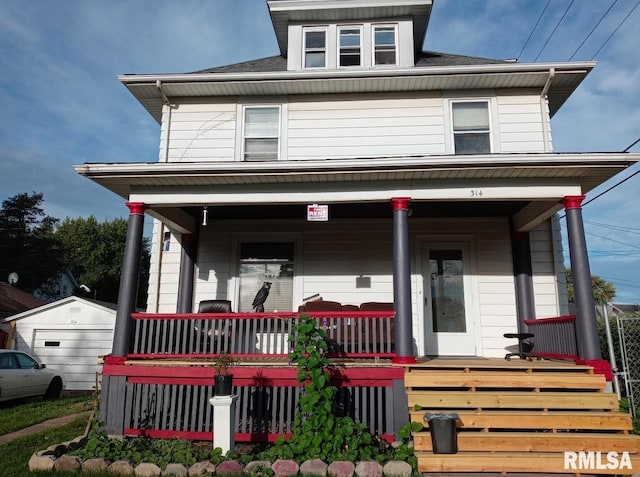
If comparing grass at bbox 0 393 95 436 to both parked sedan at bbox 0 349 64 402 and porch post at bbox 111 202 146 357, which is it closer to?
parked sedan at bbox 0 349 64 402

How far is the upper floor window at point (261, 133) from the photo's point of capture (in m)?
8.54

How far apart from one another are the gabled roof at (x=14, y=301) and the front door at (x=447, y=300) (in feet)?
54.0

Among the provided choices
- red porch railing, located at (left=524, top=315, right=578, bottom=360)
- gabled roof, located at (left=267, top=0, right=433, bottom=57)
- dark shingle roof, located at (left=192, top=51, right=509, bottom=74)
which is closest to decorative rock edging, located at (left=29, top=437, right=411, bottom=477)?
red porch railing, located at (left=524, top=315, right=578, bottom=360)

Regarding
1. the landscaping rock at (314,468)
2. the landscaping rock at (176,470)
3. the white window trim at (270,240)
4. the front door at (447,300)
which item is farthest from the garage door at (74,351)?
the landscaping rock at (314,468)

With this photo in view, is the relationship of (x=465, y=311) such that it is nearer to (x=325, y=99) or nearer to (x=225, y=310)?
(x=225, y=310)

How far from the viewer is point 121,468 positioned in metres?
4.75

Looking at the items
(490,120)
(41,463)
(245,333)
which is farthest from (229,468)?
(490,120)

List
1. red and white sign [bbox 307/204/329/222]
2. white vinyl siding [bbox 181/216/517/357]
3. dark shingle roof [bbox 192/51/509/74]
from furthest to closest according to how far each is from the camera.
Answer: dark shingle roof [bbox 192/51/509/74] → white vinyl siding [bbox 181/216/517/357] → red and white sign [bbox 307/204/329/222]

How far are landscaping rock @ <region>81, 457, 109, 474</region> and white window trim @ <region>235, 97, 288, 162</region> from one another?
555 centimetres

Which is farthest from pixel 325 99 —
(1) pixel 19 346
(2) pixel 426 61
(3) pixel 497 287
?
(1) pixel 19 346

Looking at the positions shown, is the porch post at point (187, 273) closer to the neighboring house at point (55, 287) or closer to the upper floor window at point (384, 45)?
the upper floor window at point (384, 45)

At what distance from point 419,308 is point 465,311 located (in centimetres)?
88

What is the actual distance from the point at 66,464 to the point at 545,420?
5519 mm

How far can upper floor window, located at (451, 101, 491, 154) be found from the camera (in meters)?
8.27
